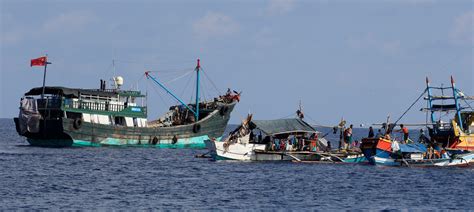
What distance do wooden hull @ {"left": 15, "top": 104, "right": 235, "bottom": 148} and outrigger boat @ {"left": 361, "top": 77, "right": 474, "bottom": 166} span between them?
84.2 feet

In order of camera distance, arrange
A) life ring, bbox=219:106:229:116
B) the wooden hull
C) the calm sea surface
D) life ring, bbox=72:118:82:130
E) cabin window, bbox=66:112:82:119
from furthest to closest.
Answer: life ring, bbox=219:106:229:116 < cabin window, bbox=66:112:82:119 < the wooden hull < life ring, bbox=72:118:82:130 < the calm sea surface

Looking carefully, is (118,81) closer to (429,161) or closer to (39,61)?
(39,61)

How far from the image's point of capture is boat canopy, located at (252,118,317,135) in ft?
207

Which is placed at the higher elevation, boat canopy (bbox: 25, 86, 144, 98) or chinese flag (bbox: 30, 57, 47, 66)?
chinese flag (bbox: 30, 57, 47, 66)

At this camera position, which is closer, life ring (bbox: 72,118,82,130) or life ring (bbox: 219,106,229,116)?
life ring (bbox: 72,118,82,130)

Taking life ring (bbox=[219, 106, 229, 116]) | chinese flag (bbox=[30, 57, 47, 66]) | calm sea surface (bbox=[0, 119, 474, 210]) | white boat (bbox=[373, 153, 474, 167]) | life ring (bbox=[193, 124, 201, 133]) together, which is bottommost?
calm sea surface (bbox=[0, 119, 474, 210])

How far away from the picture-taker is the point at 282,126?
210 feet

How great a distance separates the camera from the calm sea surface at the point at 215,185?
132 feet

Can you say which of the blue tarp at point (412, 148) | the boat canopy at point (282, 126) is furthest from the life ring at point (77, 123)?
the blue tarp at point (412, 148)

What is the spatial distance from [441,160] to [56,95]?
34.6 metres

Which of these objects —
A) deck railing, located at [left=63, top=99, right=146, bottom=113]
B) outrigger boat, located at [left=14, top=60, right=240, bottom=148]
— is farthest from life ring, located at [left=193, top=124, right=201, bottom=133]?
deck railing, located at [left=63, top=99, right=146, bottom=113]

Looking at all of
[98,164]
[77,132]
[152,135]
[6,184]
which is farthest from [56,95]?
[6,184]

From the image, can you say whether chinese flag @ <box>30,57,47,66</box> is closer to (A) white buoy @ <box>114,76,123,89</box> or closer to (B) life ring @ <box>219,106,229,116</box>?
(A) white buoy @ <box>114,76,123,89</box>

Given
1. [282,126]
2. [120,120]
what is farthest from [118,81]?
[282,126]
